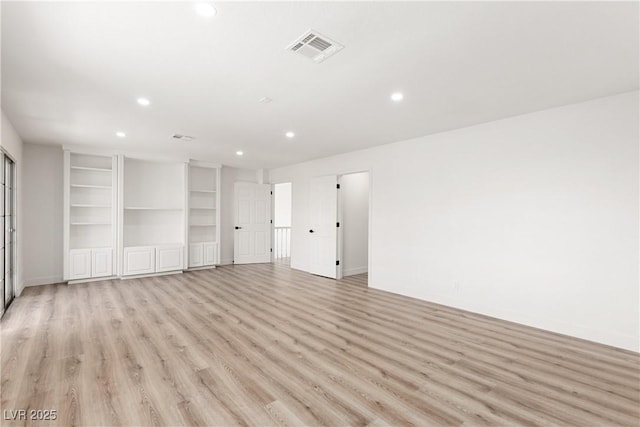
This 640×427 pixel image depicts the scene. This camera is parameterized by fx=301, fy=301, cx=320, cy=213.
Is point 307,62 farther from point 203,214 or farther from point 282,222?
point 282,222

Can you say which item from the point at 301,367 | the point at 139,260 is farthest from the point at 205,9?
the point at 139,260

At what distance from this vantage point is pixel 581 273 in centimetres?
341

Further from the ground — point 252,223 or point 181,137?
point 181,137

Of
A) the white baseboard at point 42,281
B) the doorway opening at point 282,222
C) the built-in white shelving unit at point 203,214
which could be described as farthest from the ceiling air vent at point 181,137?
the doorway opening at point 282,222

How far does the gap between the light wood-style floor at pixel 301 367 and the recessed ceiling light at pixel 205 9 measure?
265cm

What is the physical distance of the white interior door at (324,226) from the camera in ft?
21.4

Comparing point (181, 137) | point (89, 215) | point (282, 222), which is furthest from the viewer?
point (282, 222)

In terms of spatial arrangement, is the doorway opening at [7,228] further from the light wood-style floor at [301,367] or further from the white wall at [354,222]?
the white wall at [354,222]

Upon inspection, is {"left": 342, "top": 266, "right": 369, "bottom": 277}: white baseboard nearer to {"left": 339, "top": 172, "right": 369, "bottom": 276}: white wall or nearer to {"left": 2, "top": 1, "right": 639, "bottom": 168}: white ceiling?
{"left": 339, "top": 172, "right": 369, "bottom": 276}: white wall

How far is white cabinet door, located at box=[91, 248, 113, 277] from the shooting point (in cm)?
610

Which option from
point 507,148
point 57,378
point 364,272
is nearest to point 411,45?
point 507,148

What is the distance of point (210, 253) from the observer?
25.3 feet

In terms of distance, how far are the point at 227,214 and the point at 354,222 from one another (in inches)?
144

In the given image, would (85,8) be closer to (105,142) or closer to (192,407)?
(192,407)
